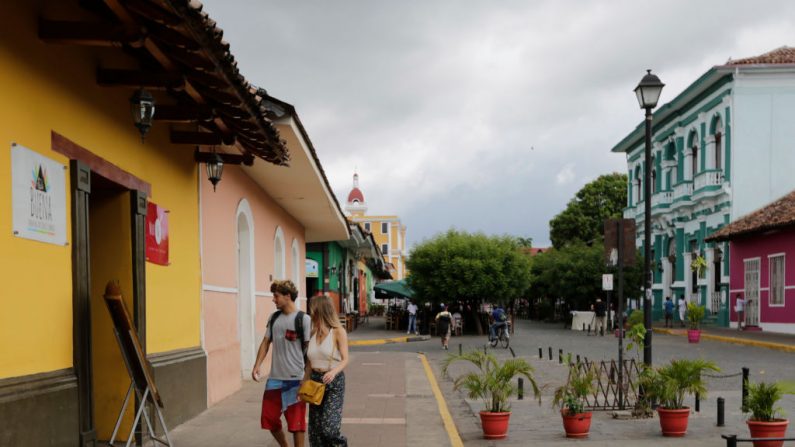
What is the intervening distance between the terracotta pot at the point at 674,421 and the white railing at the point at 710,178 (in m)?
28.3

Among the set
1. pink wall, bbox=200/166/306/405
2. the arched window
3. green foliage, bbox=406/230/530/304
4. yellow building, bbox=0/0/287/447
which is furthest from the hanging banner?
green foliage, bbox=406/230/530/304

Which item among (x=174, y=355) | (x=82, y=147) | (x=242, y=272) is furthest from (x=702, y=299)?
(x=82, y=147)

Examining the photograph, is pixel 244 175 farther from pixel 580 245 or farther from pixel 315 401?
pixel 580 245

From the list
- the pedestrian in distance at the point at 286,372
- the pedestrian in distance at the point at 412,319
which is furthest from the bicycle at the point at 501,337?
the pedestrian in distance at the point at 286,372

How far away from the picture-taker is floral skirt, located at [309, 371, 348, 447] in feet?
22.2

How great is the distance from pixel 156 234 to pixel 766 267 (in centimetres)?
2762

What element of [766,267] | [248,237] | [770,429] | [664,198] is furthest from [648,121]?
[664,198]

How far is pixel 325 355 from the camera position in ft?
22.4

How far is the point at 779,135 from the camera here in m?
34.0

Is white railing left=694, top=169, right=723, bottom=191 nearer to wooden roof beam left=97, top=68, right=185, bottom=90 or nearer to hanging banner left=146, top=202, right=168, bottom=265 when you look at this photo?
hanging banner left=146, top=202, right=168, bottom=265

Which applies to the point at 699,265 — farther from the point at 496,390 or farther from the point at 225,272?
the point at 496,390

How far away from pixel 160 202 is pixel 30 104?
3.43 metres

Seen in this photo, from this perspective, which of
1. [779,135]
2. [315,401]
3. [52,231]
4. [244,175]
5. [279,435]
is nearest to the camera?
[52,231]

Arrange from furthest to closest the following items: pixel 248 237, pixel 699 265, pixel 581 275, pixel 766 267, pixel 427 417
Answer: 1. pixel 581 275
2. pixel 699 265
3. pixel 766 267
4. pixel 248 237
5. pixel 427 417
